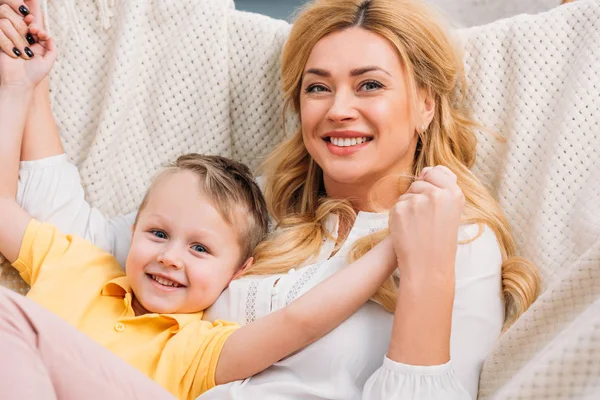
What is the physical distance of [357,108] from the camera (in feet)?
4.77

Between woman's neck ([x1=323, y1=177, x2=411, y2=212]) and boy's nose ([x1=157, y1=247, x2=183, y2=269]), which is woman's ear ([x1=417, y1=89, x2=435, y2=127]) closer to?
woman's neck ([x1=323, y1=177, x2=411, y2=212])

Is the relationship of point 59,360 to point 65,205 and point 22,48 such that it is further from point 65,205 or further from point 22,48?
point 22,48

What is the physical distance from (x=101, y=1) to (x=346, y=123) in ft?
2.24

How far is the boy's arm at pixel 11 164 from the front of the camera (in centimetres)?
148

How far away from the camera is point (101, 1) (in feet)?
5.82

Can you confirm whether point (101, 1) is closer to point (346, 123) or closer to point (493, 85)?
point (346, 123)

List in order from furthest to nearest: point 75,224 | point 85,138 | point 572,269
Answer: point 85,138, point 75,224, point 572,269

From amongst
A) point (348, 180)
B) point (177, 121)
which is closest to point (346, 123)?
point (348, 180)

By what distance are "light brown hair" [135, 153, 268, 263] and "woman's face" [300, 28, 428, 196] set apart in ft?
0.48

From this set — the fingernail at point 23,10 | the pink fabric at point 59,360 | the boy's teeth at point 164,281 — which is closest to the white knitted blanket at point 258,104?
the fingernail at point 23,10

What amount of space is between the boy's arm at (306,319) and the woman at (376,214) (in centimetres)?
3

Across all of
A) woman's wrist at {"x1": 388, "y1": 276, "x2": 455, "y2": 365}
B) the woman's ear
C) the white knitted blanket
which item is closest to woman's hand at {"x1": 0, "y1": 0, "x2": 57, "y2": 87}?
the white knitted blanket

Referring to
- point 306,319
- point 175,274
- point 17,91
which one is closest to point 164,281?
point 175,274

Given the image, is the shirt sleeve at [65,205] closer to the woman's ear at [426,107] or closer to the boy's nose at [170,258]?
the boy's nose at [170,258]
